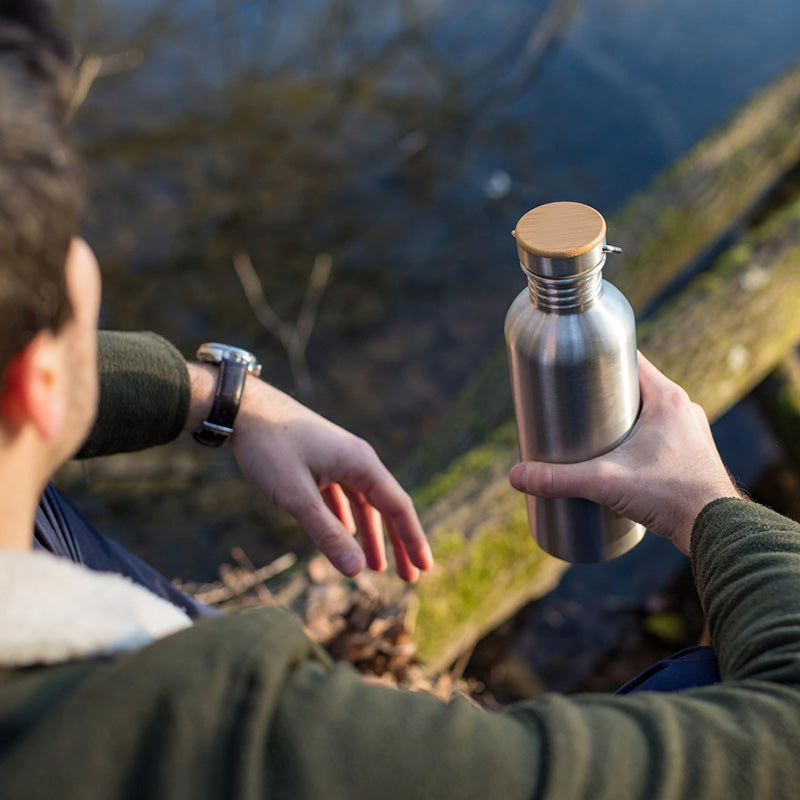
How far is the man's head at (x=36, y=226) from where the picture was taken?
3.07 ft

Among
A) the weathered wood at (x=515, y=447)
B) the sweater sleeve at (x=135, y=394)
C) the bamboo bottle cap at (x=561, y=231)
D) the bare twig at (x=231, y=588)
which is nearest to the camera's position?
the bamboo bottle cap at (x=561, y=231)

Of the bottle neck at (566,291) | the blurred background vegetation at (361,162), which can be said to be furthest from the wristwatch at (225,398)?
the blurred background vegetation at (361,162)

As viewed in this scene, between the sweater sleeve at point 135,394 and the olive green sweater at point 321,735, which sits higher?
the olive green sweater at point 321,735

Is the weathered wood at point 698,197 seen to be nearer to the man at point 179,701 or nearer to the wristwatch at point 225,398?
the wristwatch at point 225,398

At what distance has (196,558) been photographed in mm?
4148

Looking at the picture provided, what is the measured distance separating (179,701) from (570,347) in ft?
2.82

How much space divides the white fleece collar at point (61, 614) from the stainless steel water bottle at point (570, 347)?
0.79m

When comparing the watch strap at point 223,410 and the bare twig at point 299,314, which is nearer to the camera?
the watch strap at point 223,410

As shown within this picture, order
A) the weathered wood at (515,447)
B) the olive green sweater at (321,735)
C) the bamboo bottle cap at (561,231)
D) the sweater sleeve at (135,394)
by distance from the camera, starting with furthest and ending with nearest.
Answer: the weathered wood at (515,447) → the sweater sleeve at (135,394) → the bamboo bottle cap at (561,231) → the olive green sweater at (321,735)

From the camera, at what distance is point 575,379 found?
5.00 feet

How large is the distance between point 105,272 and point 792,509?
13.8ft

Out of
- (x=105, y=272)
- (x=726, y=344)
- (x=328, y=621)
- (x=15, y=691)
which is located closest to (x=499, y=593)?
(x=328, y=621)

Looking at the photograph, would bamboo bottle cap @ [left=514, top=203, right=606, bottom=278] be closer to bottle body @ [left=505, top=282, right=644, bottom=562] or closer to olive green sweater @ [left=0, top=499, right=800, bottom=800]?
bottle body @ [left=505, top=282, right=644, bottom=562]

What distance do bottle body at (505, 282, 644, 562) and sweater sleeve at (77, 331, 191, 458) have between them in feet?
2.63
